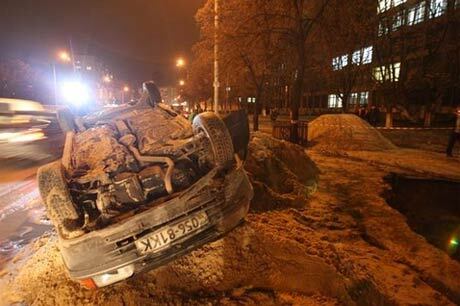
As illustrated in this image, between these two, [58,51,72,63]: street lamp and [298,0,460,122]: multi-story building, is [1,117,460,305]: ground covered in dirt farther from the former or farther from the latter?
[58,51,72,63]: street lamp

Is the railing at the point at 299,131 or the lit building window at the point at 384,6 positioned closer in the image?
the railing at the point at 299,131

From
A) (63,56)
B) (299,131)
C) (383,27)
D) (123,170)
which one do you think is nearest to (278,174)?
(123,170)

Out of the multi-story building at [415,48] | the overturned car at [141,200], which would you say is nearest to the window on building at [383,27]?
the multi-story building at [415,48]

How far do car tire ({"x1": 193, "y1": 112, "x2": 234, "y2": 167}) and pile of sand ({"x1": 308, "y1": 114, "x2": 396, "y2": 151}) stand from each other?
1083 cm

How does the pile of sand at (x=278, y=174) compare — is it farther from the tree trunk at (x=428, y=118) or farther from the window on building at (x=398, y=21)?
the tree trunk at (x=428, y=118)

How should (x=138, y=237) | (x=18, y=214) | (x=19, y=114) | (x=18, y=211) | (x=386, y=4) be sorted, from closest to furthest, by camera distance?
(x=138, y=237) < (x=18, y=214) < (x=18, y=211) < (x=19, y=114) < (x=386, y=4)

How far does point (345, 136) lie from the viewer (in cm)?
1467

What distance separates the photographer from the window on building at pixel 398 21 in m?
23.4

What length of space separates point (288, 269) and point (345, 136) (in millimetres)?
12063

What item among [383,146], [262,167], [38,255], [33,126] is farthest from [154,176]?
[383,146]

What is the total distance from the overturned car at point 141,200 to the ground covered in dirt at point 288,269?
1.93 ft

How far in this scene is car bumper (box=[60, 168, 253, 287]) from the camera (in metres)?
2.92

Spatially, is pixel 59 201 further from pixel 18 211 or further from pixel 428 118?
pixel 428 118

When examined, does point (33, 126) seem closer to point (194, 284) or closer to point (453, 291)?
point (194, 284)
